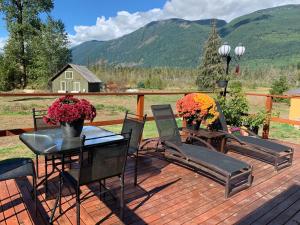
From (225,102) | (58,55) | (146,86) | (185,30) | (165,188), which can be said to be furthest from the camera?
(185,30)

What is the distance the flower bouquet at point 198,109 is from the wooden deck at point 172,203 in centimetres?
112

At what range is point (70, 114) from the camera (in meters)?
2.32

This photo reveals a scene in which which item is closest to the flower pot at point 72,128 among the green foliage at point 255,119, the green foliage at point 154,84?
the green foliage at point 255,119

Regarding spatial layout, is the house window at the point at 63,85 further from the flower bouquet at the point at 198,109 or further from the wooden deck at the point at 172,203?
the wooden deck at the point at 172,203

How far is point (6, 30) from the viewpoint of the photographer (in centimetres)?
2203

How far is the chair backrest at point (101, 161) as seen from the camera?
6.31ft

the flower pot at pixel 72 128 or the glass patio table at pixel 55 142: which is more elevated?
the flower pot at pixel 72 128

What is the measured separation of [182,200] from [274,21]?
14229 centimetres

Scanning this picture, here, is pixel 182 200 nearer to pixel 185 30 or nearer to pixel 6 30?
pixel 6 30

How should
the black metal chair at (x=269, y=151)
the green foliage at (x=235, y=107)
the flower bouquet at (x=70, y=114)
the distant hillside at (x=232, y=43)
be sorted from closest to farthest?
1. the flower bouquet at (x=70, y=114)
2. the black metal chair at (x=269, y=151)
3. the green foliage at (x=235, y=107)
4. the distant hillside at (x=232, y=43)

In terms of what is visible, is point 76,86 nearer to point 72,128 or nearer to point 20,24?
point 20,24

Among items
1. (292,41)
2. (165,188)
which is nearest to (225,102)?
(165,188)

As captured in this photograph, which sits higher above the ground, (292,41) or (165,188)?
(292,41)

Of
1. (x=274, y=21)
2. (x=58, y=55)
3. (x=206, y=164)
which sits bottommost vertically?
(x=206, y=164)
